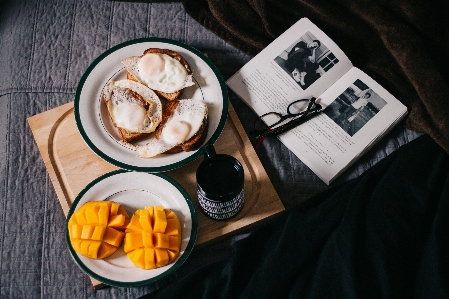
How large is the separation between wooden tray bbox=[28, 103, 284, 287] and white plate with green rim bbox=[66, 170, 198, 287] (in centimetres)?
4

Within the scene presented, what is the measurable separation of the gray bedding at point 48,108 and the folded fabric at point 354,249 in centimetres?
7

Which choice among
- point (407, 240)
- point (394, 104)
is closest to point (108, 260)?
point (407, 240)

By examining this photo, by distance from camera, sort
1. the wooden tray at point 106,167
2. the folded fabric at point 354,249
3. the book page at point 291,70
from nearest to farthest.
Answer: the folded fabric at point 354,249 < the wooden tray at point 106,167 < the book page at point 291,70

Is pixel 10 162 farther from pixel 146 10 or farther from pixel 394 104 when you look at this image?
pixel 394 104

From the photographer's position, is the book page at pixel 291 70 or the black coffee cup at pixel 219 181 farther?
the book page at pixel 291 70

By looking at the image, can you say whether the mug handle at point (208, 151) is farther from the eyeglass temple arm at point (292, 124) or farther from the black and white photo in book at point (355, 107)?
the black and white photo in book at point (355, 107)

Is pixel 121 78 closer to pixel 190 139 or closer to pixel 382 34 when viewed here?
pixel 190 139

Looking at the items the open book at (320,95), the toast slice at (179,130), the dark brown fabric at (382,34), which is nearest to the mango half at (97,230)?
the toast slice at (179,130)

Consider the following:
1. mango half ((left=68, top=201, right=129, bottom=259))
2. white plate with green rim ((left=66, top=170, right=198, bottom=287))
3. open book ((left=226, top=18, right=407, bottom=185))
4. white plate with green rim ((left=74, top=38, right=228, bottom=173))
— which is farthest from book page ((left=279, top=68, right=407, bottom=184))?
mango half ((left=68, top=201, right=129, bottom=259))

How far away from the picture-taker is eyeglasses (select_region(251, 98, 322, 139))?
1.01 metres

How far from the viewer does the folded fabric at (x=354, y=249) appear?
0.83 m

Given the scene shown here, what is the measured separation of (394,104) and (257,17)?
0.35m

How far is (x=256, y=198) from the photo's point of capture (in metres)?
0.96

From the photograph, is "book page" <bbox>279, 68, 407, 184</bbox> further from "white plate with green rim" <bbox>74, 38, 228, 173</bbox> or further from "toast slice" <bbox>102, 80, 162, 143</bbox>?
"toast slice" <bbox>102, 80, 162, 143</bbox>
